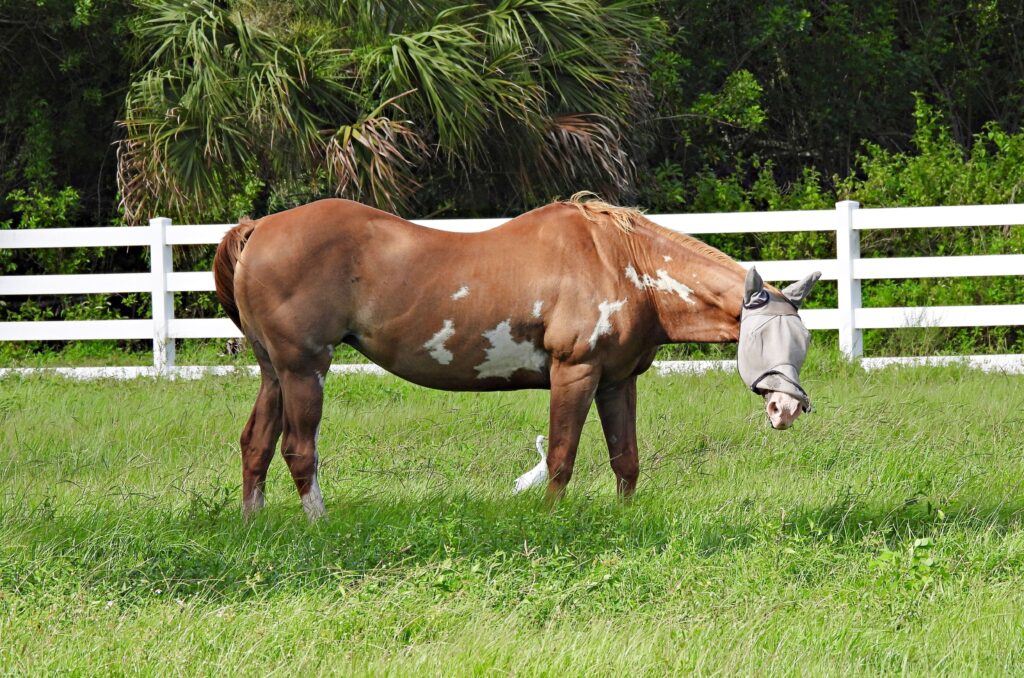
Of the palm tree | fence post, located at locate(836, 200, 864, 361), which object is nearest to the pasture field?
fence post, located at locate(836, 200, 864, 361)

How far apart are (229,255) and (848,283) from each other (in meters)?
6.45

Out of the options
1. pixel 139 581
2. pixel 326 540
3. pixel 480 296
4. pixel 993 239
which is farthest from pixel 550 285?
pixel 993 239

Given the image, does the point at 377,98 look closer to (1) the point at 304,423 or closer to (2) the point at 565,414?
(1) the point at 304,423

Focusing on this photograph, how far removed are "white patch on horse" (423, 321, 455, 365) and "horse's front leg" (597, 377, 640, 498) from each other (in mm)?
792

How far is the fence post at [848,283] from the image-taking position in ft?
35.1

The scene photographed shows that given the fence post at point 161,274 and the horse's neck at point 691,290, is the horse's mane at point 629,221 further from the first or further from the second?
the fence post at point 161,274

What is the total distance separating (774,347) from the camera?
5.34 meters

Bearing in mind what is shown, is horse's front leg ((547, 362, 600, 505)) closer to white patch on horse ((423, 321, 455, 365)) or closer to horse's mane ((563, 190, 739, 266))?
white patch on horse ((423, 321, 455, 365))

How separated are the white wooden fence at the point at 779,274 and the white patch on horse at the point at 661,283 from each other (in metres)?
4.42

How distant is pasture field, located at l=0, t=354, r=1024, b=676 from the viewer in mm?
3926

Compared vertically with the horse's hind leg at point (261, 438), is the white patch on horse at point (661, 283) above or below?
above

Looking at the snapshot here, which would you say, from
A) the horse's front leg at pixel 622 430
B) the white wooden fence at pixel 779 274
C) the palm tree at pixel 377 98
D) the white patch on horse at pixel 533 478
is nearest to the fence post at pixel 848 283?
the white wooden fence at pixel 779 274

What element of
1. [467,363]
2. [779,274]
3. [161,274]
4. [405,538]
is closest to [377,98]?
[161,274]

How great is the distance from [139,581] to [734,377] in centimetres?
591
